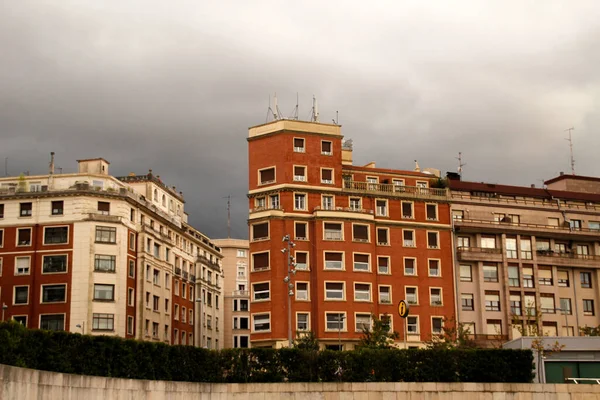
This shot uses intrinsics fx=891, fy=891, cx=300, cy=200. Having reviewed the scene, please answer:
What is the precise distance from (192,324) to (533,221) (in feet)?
145

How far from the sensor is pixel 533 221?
9388cm

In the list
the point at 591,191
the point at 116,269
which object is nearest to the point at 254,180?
the point at 116,269

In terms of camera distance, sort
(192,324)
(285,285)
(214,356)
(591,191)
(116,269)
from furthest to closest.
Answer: (192,324), (591,191), (116,269), (285,285), (214,356)

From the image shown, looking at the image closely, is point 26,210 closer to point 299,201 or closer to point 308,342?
point 299,201

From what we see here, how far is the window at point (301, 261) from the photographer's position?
8238 centimetres

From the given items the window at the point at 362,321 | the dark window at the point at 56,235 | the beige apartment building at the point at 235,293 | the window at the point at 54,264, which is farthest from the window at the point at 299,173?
the beige apartment building at the point at 235,293

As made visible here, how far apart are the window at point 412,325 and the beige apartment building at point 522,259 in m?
4.97

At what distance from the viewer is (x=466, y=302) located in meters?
88.4

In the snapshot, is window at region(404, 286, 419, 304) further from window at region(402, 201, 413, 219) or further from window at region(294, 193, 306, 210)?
window at region(294, 193, 306, 210)

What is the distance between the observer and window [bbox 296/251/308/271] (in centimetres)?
8238

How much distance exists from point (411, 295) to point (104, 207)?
3243 cm

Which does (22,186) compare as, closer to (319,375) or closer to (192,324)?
(192,324)

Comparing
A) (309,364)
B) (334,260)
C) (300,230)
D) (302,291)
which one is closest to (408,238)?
(334,260)

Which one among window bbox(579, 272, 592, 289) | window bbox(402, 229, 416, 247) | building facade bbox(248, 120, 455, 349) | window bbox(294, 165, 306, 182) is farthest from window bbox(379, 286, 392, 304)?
window bbox(579, 272, 592, 289)
